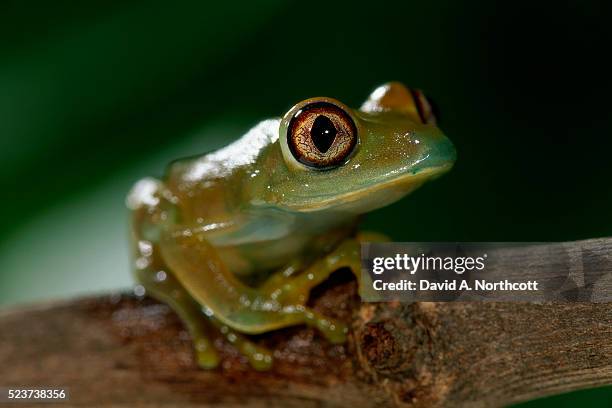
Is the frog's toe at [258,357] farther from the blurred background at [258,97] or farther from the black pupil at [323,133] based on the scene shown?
the blurred background at [258,97]

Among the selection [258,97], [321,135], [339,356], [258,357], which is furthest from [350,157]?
[258,97]

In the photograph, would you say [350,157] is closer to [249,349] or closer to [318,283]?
[318,283]

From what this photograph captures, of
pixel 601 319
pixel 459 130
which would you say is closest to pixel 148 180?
pixel 459 130

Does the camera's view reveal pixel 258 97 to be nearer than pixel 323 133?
No

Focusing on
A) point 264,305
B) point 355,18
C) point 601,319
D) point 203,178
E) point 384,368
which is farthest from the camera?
point 355,18

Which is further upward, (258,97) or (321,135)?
(258,97)

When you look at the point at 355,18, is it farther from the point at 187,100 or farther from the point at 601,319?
the point at 601,319

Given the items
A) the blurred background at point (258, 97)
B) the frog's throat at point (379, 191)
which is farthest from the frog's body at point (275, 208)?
the blurred background at point (258, 97)
